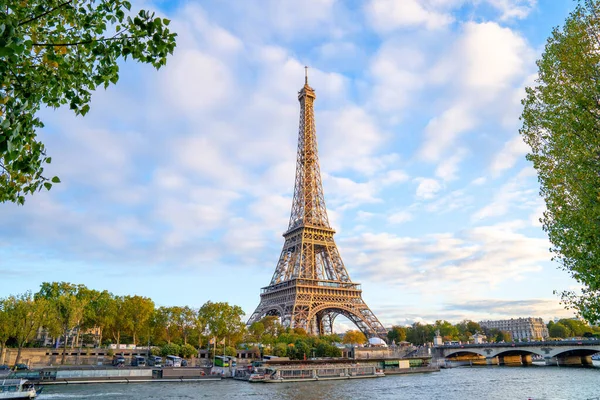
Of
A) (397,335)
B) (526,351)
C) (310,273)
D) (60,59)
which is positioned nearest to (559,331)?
(397,335)

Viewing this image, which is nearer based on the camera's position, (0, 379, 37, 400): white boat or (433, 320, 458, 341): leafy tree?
(0, 379, 37, 400): white boat

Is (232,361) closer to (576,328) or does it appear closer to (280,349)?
(280,349)

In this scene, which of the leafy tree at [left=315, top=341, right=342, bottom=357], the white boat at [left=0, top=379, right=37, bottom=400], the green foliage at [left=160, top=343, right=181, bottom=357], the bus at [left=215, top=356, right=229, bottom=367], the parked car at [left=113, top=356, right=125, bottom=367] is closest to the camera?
the white boat at [left=0, top=379, right=37, bottom=400]

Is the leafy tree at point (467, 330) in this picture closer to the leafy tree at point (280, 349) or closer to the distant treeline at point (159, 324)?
the distant treeline at point (159, 324)

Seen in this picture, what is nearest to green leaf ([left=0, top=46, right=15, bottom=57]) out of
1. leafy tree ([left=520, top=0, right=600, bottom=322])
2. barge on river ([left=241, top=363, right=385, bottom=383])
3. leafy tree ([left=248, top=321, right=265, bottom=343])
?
leafy tree ([left=520, top=0, right=600, bottom=322])

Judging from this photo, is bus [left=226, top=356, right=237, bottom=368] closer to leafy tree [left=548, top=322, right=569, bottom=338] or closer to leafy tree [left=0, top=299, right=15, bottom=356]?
leafy tree [left=0, top=299, right=15, bottom=356]

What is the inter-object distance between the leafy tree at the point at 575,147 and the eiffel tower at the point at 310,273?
6766 centimetres

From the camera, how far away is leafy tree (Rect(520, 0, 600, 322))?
15930 mm

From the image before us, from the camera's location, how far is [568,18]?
691 inches

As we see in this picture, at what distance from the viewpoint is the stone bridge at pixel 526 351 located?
8301 centimetres

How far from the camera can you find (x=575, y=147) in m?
16.3

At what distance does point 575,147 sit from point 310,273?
2996 inches

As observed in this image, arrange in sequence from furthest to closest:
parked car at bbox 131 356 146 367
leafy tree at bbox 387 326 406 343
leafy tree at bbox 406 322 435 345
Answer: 1. leafy tree at bbox 406 322 435 345
2. leafy tree at bbox 387 326 406 343
3. parked car at bbox 131 356 146 367

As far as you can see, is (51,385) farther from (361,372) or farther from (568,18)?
(568,18)
